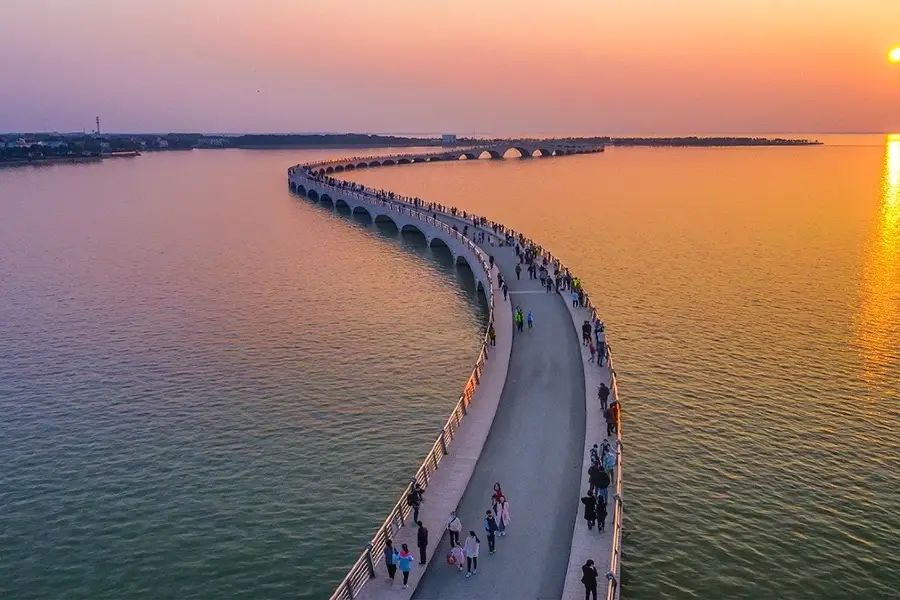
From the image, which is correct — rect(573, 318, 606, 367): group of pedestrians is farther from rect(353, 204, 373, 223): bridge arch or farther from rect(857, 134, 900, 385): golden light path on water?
rect(353, 204, 373, 223): bridge arch

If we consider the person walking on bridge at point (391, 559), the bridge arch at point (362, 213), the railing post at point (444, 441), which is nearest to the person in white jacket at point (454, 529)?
the person walking on bridge at point (391, 559)

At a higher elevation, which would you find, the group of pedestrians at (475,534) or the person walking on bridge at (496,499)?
the person walking on bridge at (496,499)

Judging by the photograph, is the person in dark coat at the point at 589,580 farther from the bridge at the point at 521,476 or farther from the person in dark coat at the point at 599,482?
the person in dark coat at the point at 599,482

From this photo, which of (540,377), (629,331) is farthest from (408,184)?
(540,377)

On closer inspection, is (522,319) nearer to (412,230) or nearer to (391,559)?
(391,559)

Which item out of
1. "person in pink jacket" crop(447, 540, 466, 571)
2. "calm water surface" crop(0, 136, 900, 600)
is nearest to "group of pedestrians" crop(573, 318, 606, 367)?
"calm water surface" crop(0, 136, 900, 600)

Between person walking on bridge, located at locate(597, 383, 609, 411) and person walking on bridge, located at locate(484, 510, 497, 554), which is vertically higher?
person walking on bridge, located at locate(597, 383, 609, 411)
